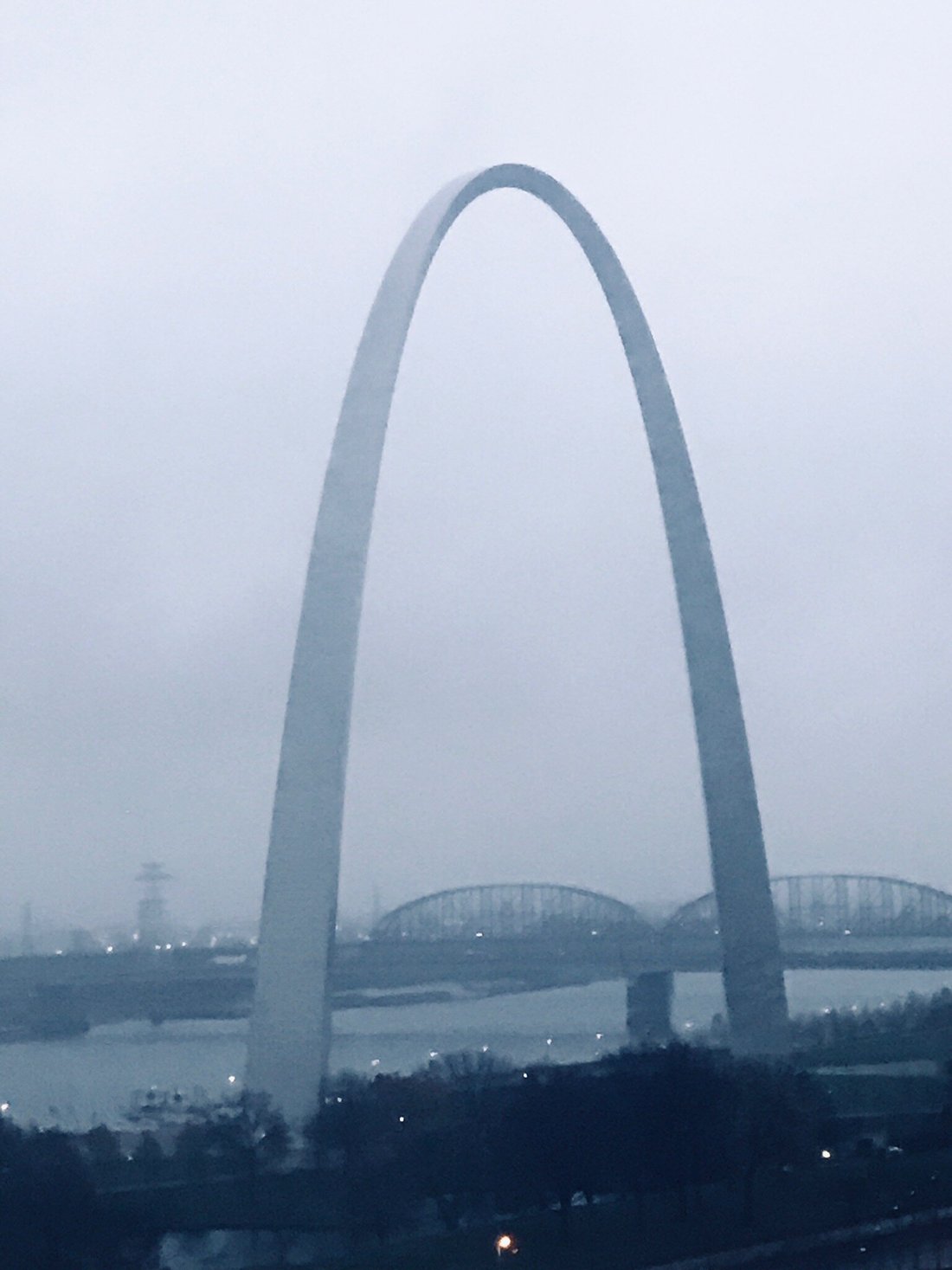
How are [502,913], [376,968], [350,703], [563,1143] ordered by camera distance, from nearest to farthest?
[563,1143], [350,703], [376,968], [502,913]

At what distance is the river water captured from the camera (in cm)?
2589

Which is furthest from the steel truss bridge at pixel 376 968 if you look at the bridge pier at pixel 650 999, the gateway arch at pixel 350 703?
the gateway arch at pixel 350 703

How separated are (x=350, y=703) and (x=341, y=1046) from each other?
63.5 feet

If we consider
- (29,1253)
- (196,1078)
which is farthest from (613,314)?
(196,1078)

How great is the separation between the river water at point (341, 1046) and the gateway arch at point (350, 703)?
221 inches

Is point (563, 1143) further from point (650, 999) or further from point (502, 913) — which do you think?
point (502, 913)

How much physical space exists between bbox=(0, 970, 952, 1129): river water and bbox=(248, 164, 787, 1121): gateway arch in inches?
221

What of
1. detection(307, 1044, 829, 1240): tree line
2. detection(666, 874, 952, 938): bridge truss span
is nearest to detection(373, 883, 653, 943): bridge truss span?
detection(666, 874, 952, 938): bridge truss span

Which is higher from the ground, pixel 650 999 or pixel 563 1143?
pixel 650 999

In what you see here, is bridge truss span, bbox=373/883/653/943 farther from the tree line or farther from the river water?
the tree line

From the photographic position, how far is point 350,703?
15.5 metres

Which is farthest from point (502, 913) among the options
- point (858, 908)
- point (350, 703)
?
point (350, 703)

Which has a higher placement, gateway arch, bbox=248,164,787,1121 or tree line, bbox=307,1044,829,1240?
gateway arch, bbox=248,164,787,1121

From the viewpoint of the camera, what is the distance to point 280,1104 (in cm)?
1505
